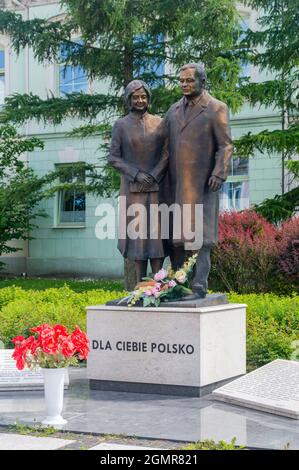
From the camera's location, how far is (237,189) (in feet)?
75.5

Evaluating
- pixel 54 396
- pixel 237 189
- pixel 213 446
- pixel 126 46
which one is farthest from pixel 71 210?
pixel 213 446

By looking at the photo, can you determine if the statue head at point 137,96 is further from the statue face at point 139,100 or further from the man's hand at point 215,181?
the man's hand at point 215,181

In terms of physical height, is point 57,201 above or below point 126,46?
below

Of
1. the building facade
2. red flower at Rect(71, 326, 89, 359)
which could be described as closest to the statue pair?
red flower at Rect(71, 326, 89, 359)

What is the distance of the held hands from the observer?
8070mm

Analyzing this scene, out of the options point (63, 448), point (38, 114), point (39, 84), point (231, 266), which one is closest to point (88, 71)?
point (38, 114)

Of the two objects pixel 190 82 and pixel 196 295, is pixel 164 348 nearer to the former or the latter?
pixel 196 295

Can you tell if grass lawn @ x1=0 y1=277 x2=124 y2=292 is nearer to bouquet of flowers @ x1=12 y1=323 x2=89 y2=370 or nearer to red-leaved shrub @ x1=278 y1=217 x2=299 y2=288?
red-leaved shrub @ x1=278 y1=217 x2=299 y2=288

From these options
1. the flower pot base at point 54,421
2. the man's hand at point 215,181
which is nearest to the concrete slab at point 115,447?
the flower pot base at point 54,421

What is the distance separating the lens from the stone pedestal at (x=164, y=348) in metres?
7.40

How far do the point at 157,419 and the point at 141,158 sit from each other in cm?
301

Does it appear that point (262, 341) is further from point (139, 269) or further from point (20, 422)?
point (20, 422)

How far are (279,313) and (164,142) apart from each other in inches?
124

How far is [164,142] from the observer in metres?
8.22
